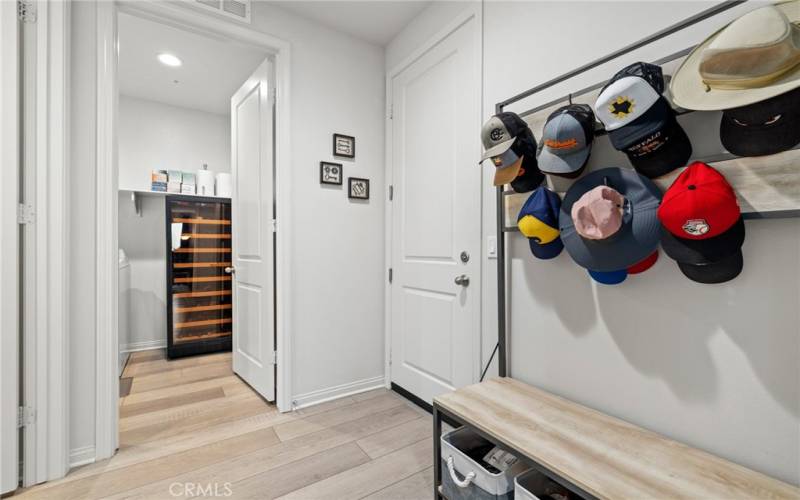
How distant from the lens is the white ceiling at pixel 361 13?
2316 millimetres

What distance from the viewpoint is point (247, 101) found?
2844 mm

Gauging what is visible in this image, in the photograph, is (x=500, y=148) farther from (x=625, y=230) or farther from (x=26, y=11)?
(x=26, y=11)

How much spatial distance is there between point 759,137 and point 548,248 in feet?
2.29

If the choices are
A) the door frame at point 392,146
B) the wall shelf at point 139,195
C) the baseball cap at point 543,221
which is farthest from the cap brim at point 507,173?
the wall shelf at point 139,195

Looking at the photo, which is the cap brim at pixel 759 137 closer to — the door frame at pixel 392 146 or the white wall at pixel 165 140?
the door frame at pixel 392 146

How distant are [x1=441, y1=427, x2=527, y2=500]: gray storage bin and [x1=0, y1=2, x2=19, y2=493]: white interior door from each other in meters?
1.88

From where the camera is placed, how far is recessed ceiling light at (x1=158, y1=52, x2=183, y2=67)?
115 inches

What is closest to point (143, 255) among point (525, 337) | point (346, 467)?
point (346, 467)

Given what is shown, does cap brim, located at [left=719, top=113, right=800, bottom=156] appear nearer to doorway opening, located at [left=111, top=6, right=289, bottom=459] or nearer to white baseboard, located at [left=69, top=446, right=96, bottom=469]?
doorway opening, located at [left=111, top=6, right=289, bottom=459]

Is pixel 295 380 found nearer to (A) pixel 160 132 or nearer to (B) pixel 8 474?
(B) pixel 8 474

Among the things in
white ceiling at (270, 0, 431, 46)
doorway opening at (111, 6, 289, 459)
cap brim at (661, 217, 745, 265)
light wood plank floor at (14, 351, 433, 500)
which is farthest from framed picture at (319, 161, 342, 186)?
cap brim at (661, 217, 745, 265)

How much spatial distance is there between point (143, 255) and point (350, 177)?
Result: 108 inches

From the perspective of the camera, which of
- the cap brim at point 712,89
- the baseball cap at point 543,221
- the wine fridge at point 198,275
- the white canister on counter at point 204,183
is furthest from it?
the white canister on counter at point 204,183

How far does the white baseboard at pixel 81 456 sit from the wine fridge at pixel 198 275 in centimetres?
175
